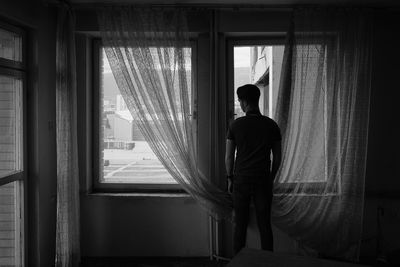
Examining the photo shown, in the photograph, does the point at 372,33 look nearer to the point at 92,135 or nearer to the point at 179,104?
the point at 179,104

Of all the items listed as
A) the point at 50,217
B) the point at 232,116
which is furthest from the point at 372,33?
the point at 50,217

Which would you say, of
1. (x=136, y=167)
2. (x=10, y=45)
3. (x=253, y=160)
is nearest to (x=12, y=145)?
(x=10, y=45)

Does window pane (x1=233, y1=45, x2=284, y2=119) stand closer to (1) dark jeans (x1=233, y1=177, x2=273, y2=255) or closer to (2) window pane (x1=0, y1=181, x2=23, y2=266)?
(1) dark jeans (x1=233, y1=177, x2=273, y2=255)

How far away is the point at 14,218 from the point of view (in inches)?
112

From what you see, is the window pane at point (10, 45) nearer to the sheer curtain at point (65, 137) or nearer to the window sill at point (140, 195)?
the sheer curtain at point (65, 137)

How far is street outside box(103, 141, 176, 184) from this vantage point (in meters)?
3.60

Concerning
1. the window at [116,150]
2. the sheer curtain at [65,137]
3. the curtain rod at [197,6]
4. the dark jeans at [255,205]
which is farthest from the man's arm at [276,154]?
the sheer curtain at [65,137]

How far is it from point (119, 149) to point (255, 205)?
147 cm

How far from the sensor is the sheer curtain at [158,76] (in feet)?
10.3

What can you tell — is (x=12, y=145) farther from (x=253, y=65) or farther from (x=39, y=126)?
(x=253, y=65)

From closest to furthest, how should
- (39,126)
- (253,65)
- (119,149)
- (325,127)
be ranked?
(39,126)
(325,127)
(253,65)
(119,149)

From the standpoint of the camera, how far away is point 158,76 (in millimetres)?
3139

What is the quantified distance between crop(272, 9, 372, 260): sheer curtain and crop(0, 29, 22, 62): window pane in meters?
2.04

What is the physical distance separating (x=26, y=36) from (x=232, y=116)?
1.80m
